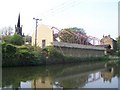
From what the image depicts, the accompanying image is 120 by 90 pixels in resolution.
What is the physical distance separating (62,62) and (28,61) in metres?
9.74

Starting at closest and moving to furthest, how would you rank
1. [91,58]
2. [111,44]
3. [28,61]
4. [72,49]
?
[28,61] → [72,49] → [91,58] → [111,44]

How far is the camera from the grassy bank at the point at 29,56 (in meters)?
29.9

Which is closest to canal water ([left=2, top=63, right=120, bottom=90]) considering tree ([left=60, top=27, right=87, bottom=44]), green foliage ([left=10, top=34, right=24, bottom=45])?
green foliage ([left=10, top=34, right=24, bottom=45])

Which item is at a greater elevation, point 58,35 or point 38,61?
point 58,35

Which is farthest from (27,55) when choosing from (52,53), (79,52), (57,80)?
(79,52)

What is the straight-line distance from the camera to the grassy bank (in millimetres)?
29891

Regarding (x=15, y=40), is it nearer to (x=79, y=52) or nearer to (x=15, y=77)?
(x=79, y=52)

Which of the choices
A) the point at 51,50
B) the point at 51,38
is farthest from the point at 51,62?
the point at 51,38

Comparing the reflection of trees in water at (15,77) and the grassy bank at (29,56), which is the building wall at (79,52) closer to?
the grassy bank at (29,56)

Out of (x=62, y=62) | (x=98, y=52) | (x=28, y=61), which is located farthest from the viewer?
(x=98, y=52)

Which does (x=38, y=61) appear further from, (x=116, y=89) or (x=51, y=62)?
(x=116, y=89)

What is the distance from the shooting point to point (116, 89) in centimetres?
1238

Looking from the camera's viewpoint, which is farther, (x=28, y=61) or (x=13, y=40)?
(x=13, y=40)

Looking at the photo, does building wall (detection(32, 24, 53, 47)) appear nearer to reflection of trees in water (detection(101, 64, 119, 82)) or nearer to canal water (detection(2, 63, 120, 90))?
reflection of trees in water (detection(101, 64, 119, 82))
